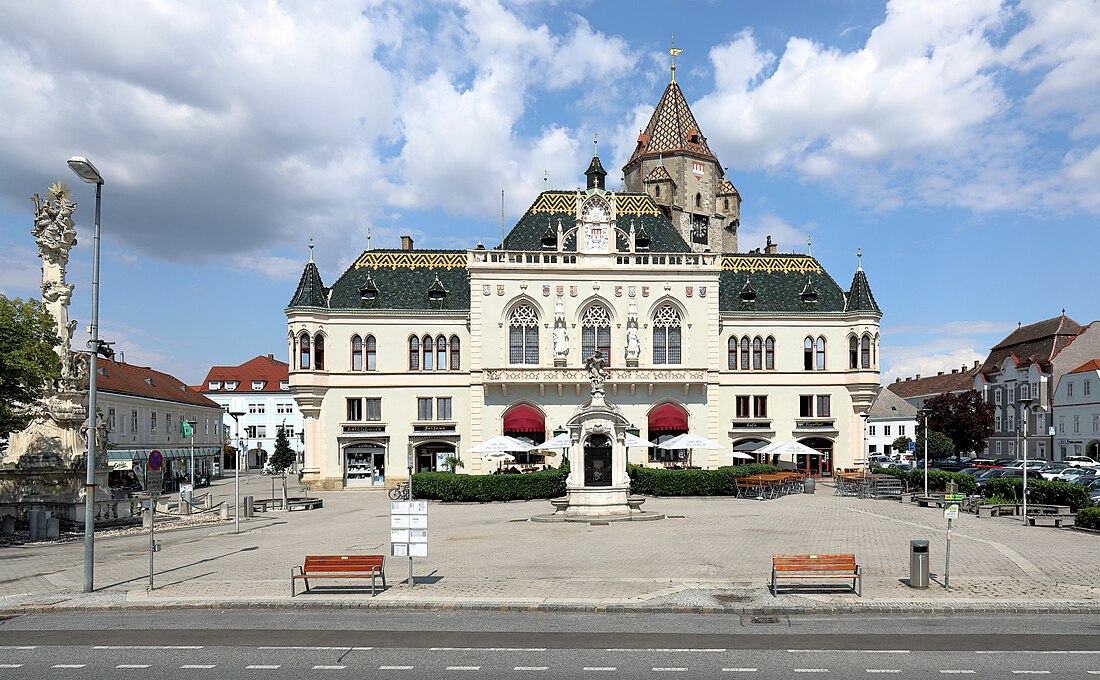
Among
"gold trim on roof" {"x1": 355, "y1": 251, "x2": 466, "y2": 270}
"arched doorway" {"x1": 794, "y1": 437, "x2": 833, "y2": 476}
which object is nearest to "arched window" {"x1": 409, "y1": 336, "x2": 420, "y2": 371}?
"gold trim on roof" {"x1": 355, "y1": 251, "x2": 466, "y2": 270}

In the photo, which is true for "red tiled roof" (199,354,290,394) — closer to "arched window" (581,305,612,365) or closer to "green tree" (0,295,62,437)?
"arched window" (581,305,612,365)

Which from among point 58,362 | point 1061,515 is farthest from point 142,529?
point 1061,515

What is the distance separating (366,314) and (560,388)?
43.7ft

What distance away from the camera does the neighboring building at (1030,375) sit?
79188mm

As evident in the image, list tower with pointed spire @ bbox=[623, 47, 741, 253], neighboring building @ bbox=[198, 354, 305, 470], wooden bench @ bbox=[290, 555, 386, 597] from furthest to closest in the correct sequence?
neighboring building @ bbox=[198, 354, 305, 470] < tower with pointed spire @ bbox=[623, 47, 741, 253] < wooden bench @ bbox=[290, 555, 386, 597]

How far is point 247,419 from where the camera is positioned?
4070 inches

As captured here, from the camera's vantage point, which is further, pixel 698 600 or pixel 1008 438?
pixel 1008 438

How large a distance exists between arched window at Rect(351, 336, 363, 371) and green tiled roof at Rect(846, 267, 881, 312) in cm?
3240

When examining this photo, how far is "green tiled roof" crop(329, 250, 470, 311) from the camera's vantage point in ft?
176

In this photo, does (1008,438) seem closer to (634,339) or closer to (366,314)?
(634,339)

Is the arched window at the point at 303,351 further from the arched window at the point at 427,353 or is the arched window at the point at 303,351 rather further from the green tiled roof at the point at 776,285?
the green tiled roof at the point at 776,285

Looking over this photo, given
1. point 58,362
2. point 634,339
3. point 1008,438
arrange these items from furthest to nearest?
point 1008,438
point 634,339
point 58,362

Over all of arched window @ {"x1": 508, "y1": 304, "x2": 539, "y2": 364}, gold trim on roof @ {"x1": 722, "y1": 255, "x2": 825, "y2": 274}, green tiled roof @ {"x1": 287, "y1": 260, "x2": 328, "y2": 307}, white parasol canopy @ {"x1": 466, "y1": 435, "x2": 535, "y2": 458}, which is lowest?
white parasol canopy @ {"x1": 466, "y1": 435, "x2": 535, "y2": 458}

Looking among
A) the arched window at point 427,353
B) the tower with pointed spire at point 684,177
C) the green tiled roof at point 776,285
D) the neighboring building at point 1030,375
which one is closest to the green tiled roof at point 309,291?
the arched window at point 427,353
